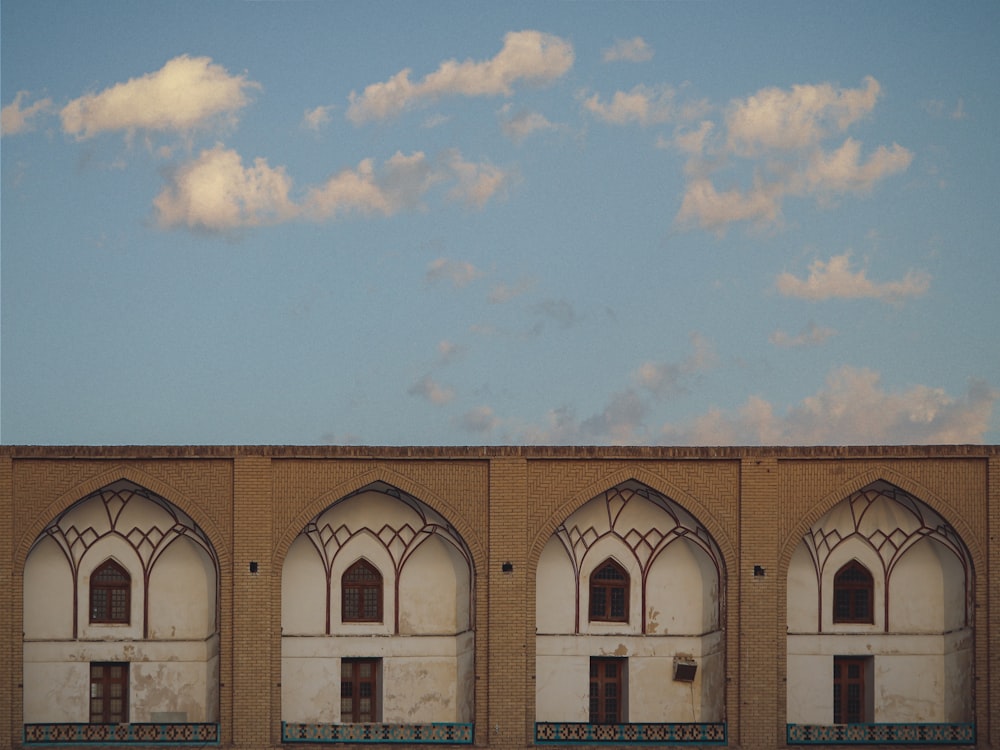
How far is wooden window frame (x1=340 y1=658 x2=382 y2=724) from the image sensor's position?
69.3 feet

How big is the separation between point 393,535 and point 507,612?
2078mm

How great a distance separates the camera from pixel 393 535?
21047mm

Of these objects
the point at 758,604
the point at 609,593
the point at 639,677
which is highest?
the point at 609,593

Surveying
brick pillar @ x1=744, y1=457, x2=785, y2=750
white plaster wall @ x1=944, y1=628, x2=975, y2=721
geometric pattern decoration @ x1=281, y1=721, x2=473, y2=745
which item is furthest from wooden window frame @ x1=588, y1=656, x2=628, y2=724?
white plaster wall @ x1=944, y1=628, x2=975, y2=721

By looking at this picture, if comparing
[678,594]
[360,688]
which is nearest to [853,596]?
[678,594]

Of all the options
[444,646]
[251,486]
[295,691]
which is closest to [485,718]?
[444,646]

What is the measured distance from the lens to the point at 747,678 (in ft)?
67.1

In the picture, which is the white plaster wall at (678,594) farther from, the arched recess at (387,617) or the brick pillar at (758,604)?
the arched recess at (387,617)

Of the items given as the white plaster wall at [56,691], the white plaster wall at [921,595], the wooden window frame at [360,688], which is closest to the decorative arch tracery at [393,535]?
the wooden window frame at [360,688]

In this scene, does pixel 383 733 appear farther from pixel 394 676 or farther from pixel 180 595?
pixel 180 595

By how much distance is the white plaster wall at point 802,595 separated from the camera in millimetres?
21219

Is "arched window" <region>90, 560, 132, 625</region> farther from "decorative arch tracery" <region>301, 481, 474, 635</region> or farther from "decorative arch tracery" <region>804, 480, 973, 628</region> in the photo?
"decorative arch tracery" <region>804, 480, 973, 628</region>

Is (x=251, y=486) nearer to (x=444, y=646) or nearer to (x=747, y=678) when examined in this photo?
(x=444, y=646)

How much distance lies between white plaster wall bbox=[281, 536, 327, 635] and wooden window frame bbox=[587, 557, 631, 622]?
3938 mm
